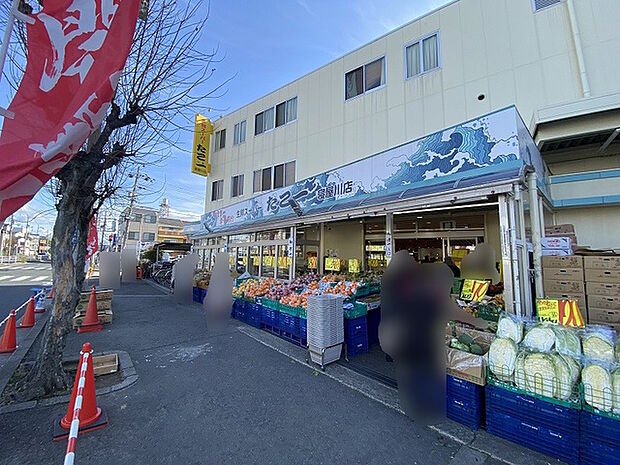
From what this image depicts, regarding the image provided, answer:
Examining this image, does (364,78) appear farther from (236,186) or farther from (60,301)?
(60,301)

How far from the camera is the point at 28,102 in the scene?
2.38m

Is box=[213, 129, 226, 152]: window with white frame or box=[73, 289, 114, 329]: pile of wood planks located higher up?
box=[213, 129, 226, 152]: window with white frame

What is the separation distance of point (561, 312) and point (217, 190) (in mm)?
17460

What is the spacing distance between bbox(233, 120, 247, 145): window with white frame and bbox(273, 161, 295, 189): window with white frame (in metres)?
3.98

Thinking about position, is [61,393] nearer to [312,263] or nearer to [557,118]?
[312,263]

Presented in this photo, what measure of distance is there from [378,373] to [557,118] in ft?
24.2

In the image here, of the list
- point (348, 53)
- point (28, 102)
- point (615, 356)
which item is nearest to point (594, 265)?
point (615, 356)

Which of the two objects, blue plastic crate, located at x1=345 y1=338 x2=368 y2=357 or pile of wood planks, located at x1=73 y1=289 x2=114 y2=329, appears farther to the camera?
pile of wood planks, located at x1=73 y1=289 x2=114 y2=329

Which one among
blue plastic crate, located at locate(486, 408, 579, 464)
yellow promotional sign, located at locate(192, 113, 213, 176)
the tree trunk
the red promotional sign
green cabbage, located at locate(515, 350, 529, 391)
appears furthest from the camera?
yellow promotional sign, located at locate(192, 113, 213, 176)

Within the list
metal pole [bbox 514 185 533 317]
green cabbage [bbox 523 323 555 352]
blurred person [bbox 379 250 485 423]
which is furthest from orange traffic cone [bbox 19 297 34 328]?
metal pole [bbox 514 185 533 317]

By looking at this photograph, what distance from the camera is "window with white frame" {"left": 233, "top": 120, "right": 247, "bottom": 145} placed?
16.6 m

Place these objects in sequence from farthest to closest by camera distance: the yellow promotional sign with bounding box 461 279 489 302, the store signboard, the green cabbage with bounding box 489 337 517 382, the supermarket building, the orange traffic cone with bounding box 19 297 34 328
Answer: the orange traffic cone with bounding box 19 297 34 328 → the yellow promotional sign with bounding box 461 279 489 302 → the supermarket building → the store signboard → the green cabbage with bounding box 489 337 517 382

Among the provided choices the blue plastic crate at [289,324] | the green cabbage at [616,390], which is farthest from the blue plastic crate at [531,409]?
the blue plastic crate at [289,324]

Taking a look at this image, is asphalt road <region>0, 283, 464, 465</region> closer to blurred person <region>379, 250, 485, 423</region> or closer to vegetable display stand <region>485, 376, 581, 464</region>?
blurred person <region>379, 250, 485, 423</region>
